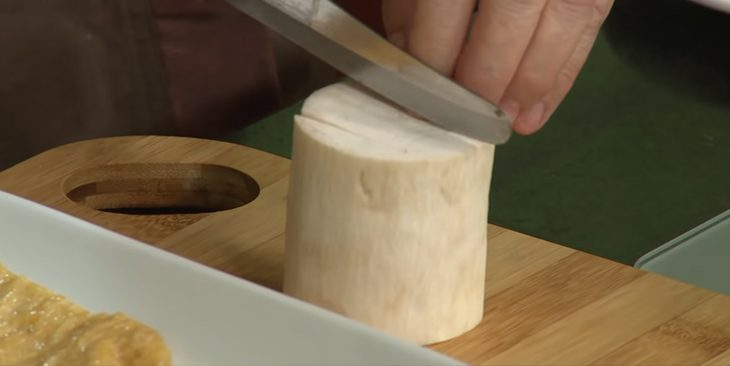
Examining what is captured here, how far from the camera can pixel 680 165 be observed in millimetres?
1217

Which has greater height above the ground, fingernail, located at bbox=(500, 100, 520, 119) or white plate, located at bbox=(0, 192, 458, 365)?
fingernail, located at bbox=(500, 100, 520, 119)

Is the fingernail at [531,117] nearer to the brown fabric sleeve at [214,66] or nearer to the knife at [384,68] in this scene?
the knife at [384,68]

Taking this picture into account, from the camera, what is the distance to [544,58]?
878 millimetres

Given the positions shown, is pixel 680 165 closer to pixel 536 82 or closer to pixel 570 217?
pixel 570 217

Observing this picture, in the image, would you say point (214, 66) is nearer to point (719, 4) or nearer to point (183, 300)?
point (719, 4)

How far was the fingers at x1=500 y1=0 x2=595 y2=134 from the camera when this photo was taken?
869 mm

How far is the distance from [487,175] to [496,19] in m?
0.10

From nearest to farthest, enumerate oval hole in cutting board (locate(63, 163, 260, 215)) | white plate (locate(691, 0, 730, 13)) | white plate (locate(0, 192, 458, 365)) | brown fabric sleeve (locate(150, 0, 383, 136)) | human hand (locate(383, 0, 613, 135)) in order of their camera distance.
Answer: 1. white plate (locate(0, 192, 458, 365))
2. human hand (locate(383, 0, 613, 135))
3. oval hole in cutting board (locate(63, 163, 260, 215))
4. white plate (locate(691, 0, 730, 13))
5. brown fabric sleeve (locate(150, 0, 383, 136))

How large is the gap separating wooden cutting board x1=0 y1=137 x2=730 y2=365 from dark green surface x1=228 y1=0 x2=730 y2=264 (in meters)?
0.22

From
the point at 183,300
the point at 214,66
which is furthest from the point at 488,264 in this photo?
the point at 214,66

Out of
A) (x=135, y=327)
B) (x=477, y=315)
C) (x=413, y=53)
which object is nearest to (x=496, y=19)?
(x=413, y=53)

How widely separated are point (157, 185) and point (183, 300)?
10.3 inches

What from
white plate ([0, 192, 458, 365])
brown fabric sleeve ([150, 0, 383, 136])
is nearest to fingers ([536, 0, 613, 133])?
white plate ([0, 192, 458, 365])

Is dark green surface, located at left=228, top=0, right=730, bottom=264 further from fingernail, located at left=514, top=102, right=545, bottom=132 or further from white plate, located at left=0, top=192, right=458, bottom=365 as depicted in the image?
white plate, located at left=0, top=192, right=458, bottom=365
